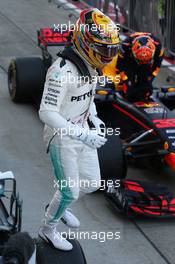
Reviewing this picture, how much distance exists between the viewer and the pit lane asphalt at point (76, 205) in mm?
6281

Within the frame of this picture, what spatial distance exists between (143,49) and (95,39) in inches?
97.9

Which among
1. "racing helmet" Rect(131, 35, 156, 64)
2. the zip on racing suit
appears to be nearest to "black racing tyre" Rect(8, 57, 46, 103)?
the zip on racing suit

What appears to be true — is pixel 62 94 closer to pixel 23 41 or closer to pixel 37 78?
pixel 37 78

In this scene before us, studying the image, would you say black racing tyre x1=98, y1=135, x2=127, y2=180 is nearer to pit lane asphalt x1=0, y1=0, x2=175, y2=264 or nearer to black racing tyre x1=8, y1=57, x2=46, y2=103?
pit lane asphalt x1=0, y1=0, x2=175, y2=264

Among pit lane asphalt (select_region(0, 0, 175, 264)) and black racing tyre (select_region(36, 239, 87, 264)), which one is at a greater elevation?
black racing tyre (select_region(36, 239, 87, 264))

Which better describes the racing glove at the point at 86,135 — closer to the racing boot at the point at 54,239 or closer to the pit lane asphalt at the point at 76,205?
the racing boot at the point at 54,239

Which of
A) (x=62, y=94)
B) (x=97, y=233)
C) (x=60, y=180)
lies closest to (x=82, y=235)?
(x=97, y=233)

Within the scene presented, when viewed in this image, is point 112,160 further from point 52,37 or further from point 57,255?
point 52,37

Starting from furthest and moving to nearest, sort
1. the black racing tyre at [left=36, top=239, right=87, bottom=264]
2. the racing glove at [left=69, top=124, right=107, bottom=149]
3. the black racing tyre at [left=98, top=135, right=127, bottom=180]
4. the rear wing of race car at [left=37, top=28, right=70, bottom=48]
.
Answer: the rear wing of race car at [left=37, top=28, right=70, bottom=48], the black racing tyre at [left=98, top=135, right=127, bottom=180], the black racing tyre at [left=36, top=239, right=87, bottom=264], the racing glove at [left=69, top=124, right=107, bottom=149]

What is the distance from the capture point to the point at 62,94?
17.3 ft

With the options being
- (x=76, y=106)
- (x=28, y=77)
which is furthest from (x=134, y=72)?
(x=76, y=106)

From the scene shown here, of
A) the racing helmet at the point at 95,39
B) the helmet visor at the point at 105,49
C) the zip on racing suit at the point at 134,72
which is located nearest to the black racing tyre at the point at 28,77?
the zip on racing suit at the point at 134,72

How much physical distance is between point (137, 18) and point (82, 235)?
6598mm

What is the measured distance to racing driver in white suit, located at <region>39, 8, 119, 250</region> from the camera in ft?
17.3
